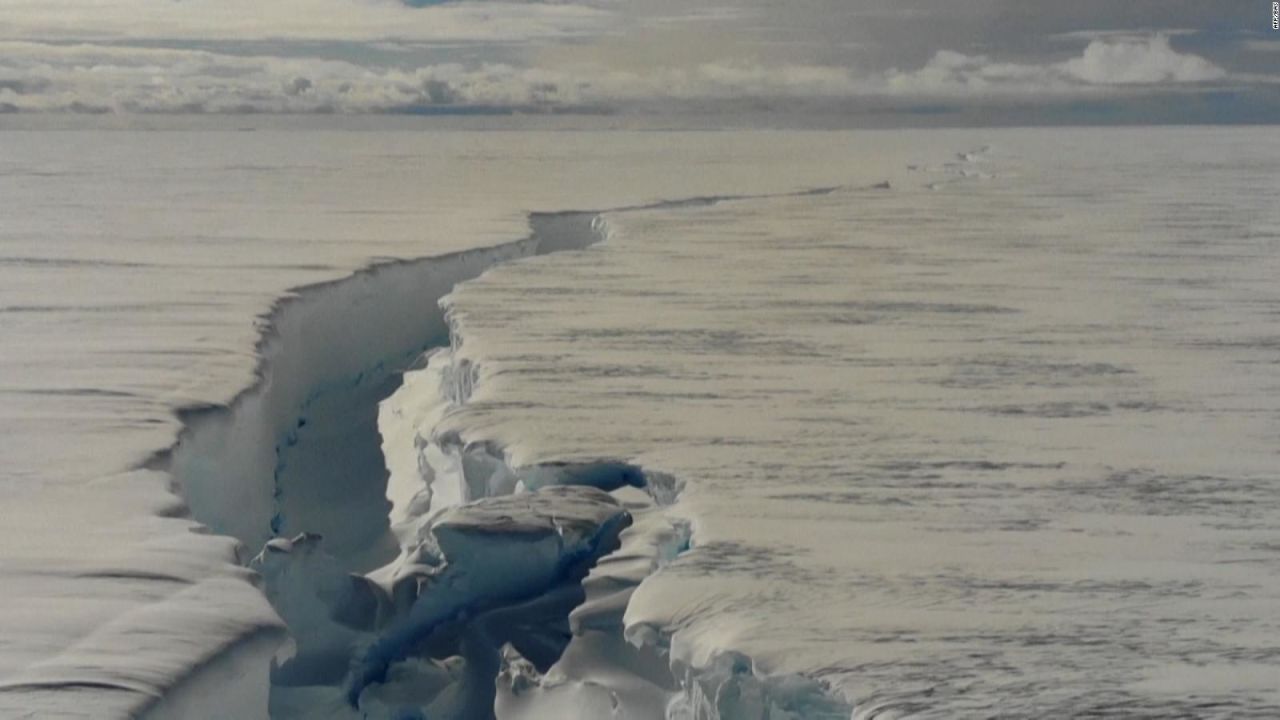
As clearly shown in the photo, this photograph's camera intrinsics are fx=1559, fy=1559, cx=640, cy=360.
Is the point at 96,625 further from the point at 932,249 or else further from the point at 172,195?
the point at 172,195

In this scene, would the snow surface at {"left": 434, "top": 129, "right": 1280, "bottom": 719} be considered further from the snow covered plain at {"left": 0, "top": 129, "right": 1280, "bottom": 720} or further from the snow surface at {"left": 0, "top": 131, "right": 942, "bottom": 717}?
the snow surface at {"left": 0, "top": 131, "right": 942, "bottom": 717}

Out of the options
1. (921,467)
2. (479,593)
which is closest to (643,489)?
(479,593)

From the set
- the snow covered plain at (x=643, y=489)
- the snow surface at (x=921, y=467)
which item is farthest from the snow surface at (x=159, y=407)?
the snow surface at (x=921, y=467)

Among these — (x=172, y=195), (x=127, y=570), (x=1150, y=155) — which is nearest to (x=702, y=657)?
(x=127, y=570)

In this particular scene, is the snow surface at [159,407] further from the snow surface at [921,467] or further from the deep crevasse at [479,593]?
the snow surface at [921,467]

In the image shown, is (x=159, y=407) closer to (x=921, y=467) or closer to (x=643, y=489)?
(x=643, y=489)

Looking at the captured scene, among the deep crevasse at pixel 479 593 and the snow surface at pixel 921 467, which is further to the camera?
the deep crevasse at pixel 479 593
